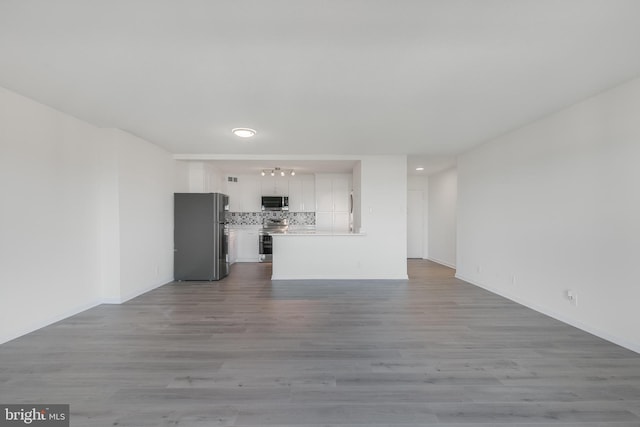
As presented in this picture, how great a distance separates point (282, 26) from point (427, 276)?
16.5ft

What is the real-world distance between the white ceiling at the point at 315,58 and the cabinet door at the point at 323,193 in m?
3.65

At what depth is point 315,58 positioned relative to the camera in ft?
6.33

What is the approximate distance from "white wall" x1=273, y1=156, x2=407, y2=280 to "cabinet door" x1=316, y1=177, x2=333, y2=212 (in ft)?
6.50

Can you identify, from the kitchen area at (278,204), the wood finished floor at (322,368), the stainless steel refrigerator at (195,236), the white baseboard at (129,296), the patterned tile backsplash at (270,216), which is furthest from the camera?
the patterned tile backsplash at (270,216)

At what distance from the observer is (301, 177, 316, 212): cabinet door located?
7.17 meters

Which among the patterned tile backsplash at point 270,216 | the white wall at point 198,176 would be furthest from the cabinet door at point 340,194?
the white wall at point 198,176

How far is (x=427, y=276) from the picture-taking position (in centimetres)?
527

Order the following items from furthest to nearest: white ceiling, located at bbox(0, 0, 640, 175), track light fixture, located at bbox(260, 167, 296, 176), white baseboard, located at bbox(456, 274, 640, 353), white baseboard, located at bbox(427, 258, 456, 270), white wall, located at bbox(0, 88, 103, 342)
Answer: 1. track light fixture, located at bbox(260, 167, 296, 176)
2. white baseboard, located at bbox(427, 258, 456, 270)
3. white wall, located at bbox(0, 88, 103, 342)
4. white baseboard, located at bbox(456, 274, 640, 353)
5. white ceiling, located at bbox(0, 0, 640, 175)

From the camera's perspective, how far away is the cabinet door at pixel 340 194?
22.8ft

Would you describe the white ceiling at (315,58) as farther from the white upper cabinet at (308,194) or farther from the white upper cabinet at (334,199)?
the white upper cabinet at (308,194)

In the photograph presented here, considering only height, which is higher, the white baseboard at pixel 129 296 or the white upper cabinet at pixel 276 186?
the white upper cabinet at pixel 276 186

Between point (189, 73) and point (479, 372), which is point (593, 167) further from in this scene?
point (189, 73)

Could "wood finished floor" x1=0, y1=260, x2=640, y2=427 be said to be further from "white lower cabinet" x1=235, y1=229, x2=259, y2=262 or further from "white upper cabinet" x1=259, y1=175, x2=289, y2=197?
"white upper cabinet" x1=259, y1=175, x2=289, y2=197

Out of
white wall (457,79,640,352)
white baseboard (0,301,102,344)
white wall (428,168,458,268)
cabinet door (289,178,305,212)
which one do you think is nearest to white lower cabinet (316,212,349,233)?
cabinet door (289,178,305,212)
